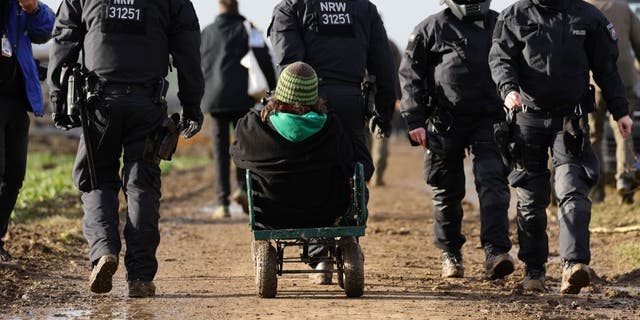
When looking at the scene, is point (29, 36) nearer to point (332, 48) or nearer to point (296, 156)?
point (332, 48)

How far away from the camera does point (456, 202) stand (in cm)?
932

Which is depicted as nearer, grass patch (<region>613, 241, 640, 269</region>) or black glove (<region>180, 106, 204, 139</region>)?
black glove (<region>180, 106, 204, 139</region>)

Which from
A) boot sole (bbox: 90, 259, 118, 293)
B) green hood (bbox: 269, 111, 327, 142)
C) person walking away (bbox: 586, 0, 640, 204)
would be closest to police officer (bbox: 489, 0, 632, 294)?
green hood (bbox: 269, 111, 327, 142)

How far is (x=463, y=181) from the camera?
9289 millimetres

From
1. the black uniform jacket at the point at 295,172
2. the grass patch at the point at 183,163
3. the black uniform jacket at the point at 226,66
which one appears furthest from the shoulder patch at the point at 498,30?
the grass patch at the point at 183,163

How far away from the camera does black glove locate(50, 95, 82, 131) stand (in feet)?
26.1

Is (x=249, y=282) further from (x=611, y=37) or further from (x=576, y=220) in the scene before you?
(x=611, y=37)

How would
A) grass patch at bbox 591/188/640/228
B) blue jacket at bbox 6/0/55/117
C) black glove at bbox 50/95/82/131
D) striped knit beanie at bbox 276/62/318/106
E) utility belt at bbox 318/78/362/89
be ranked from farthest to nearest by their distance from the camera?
grass patch at bbox 591/188/640/228, blue jacket at bbox 6/0/55/117, utility belt at bbox 318/78/362/89, black glove at bbox 50/95/82/131, striped knit beanie at bbox 276/62/318/106

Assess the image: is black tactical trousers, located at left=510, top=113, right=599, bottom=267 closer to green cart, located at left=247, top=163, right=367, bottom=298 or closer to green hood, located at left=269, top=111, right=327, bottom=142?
green cart, located at left=247, top=163, right=367, bottom=298

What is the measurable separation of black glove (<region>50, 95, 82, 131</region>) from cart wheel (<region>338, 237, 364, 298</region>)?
1727 mm

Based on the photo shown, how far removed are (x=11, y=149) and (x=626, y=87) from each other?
6.57 meters

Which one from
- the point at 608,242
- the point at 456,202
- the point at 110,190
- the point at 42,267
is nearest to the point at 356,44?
the point at 456,202

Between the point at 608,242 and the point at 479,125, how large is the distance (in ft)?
9.84

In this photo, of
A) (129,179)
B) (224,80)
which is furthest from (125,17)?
(224,80)
